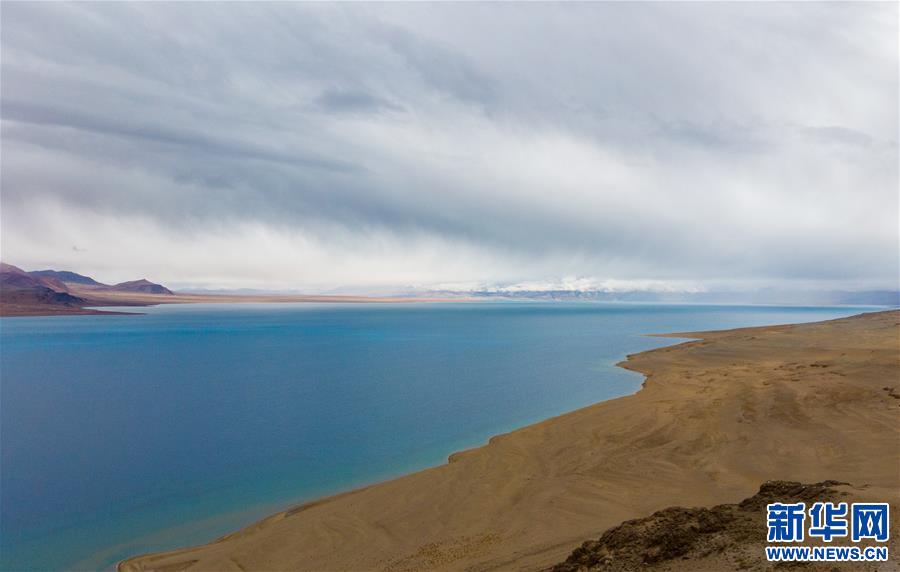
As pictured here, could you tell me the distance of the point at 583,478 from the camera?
15258mm

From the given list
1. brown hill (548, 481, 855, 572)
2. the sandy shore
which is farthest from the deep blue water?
brown hill (548, 481, 855, 572)

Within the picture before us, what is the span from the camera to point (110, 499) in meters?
17.2

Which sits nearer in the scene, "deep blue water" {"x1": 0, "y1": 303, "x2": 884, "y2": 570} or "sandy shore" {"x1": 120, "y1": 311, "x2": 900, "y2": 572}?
"sandy shore" {"x1": 120, "y1": 311, "x2": 900, "y2": 572}

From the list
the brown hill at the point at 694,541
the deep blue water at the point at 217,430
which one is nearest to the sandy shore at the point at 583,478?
the brown hill at the point at 694,541

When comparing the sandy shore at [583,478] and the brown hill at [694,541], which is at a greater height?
the brown hill at [694,541]

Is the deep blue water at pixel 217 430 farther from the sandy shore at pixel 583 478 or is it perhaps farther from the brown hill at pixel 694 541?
the brown hill at pixel 694 541

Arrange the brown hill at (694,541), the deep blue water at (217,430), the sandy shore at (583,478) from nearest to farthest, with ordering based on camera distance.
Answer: the brown hill at (694,541), the sandy shore at (583,478), the deep blue water at (217,430)

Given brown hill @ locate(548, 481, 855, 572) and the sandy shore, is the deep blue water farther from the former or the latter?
brown hill @ locate(548, 481, 855, 572)

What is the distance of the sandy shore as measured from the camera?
11594 millimetres

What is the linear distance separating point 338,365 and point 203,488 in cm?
3425

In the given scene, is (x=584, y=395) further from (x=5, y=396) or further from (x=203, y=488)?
(x=5, y=396)

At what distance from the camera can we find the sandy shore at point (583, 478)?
11.6m

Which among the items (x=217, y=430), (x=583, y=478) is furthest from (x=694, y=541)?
(x=217, y=430)

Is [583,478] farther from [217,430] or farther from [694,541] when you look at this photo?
[217,430]
